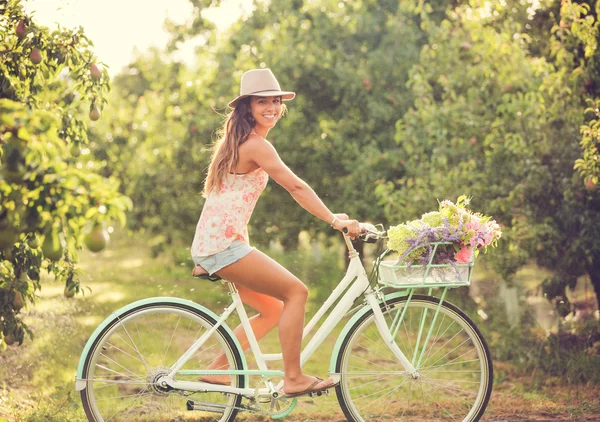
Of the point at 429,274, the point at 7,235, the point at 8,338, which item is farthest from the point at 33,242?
the point at 429,274

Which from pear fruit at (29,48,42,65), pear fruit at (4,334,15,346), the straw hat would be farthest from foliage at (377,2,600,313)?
pear fruit at (4,334,15,346)

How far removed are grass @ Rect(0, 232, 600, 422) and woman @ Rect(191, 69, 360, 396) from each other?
1.31 meters

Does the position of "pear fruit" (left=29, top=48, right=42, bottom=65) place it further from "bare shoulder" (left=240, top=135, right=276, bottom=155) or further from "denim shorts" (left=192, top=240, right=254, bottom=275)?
"denim shorts" (left=192, top=240, right=254, bottom=275)

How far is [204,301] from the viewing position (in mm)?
11039

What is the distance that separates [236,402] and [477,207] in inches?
178

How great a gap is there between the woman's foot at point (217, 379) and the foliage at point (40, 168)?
0.98 metres

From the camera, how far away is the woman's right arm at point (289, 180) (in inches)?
162

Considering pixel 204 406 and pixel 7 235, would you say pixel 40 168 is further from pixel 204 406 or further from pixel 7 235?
pixel 204 406

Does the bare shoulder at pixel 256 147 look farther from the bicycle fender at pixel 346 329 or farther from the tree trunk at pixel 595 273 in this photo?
the tree trunk at pixel 595 273

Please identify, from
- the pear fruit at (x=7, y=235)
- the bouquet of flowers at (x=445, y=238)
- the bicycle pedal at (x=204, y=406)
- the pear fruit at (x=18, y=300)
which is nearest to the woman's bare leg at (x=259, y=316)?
the bicycle pedal at (x=204, y=406)

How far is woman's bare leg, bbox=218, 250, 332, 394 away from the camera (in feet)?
13.7

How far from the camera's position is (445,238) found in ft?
13.8

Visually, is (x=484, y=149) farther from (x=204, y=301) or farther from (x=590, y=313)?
(x=204, y=301)

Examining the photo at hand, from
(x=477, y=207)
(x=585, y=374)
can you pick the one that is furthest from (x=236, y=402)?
(x=477, y=207)
